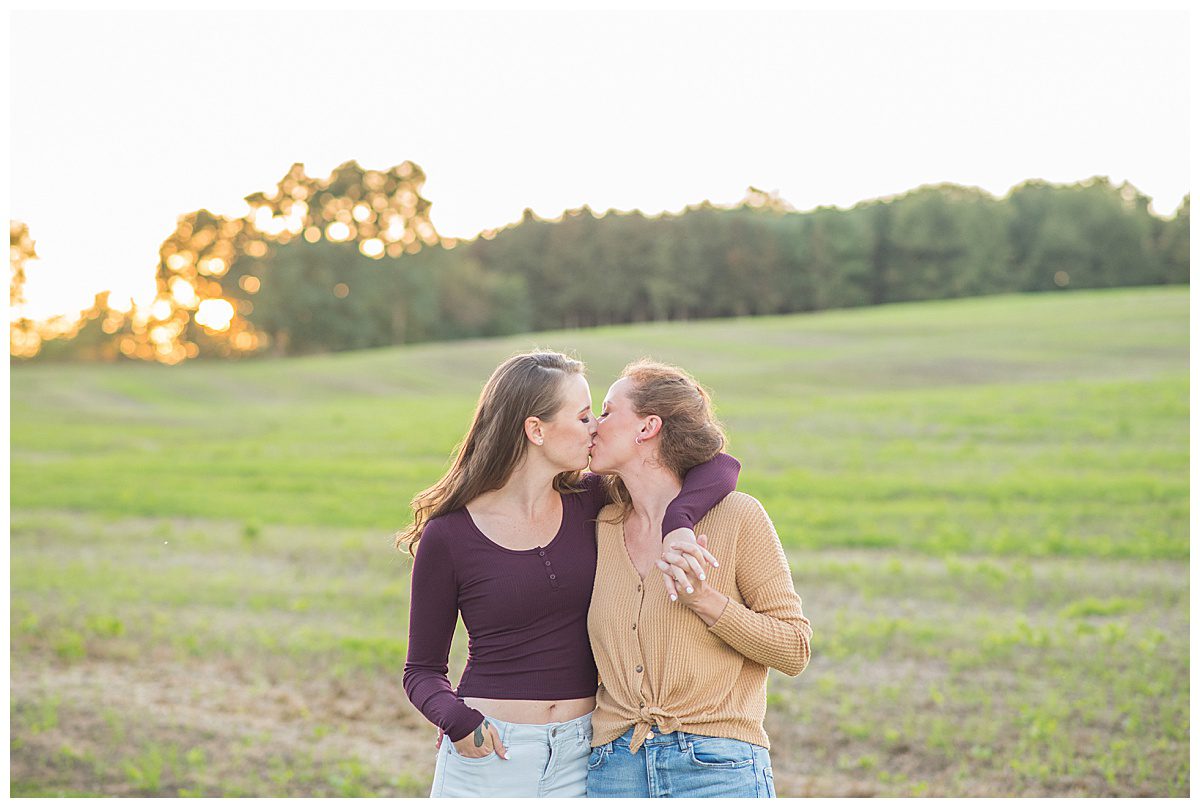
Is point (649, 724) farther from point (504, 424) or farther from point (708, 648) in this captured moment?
point (504, 424)

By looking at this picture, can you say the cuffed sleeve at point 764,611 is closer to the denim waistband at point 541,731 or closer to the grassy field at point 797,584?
the denim waistband at point 541,731

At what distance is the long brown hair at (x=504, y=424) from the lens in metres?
2.93

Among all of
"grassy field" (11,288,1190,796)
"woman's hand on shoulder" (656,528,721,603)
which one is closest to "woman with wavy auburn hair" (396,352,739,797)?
"woman's hand on shoulder" (656,528,721,603)

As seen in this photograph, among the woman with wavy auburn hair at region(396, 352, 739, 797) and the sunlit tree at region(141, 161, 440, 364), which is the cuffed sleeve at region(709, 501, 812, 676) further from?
the sunlit tree at region(141, 161, 440, 364)

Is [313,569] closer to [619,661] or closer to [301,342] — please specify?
[619,661]

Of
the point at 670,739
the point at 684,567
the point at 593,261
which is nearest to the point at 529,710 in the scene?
the point at 670,739

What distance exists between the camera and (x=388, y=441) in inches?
752

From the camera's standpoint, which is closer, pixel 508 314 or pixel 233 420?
pixel 233 420

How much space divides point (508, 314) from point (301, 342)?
360 inches

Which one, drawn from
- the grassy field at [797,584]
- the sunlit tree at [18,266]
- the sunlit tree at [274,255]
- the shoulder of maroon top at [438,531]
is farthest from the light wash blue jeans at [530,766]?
the sunlit tree at [274,255]

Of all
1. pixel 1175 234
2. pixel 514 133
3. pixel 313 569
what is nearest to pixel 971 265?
pixel 1175 234

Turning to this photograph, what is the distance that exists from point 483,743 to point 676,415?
938 millimetres

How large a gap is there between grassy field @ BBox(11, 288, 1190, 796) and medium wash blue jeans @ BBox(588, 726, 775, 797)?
3.78 ft

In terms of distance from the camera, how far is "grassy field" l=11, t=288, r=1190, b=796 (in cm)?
646
